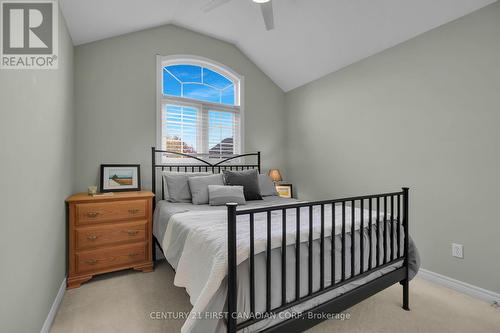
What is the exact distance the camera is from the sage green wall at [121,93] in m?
2.82

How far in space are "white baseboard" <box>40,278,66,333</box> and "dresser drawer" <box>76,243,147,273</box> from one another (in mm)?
203

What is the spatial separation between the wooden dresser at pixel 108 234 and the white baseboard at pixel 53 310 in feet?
0.49

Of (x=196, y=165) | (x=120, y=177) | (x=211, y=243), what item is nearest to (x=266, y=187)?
(x=196, y=165)

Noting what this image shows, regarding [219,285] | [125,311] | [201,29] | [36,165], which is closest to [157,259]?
[125,311]

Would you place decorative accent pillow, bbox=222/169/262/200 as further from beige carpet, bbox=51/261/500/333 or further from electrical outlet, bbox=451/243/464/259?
electrical outlet, bbox=451/243/464/259

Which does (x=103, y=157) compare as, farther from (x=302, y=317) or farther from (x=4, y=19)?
(x=302, y=317)

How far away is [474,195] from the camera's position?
2191mm

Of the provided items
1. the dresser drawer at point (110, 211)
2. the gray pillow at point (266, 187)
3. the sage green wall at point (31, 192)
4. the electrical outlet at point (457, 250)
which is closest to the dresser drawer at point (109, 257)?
the sage green wall at point (31, 192)

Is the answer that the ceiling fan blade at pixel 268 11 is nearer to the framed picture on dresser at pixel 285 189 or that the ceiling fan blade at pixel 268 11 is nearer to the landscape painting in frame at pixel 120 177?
the landscape painting in frame at pixel 120 177

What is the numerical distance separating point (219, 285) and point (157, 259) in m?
→ 2.22

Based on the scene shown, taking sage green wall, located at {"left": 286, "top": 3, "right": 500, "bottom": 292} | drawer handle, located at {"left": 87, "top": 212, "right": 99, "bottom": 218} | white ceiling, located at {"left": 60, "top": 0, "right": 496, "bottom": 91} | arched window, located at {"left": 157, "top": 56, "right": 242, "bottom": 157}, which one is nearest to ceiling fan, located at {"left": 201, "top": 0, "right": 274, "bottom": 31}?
white ceiling, located at {"left": 60, "top": 0, "right": 496, "bottom": 91}

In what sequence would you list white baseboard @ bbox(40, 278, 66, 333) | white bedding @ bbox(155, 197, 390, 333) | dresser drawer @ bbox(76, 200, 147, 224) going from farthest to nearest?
dresser drawer @ bbox(76, 200, 147, 224) → white baseboard @ bbox(40, 278, 66, 333) → white bedding @ bbox(155, 197, 390, 333)

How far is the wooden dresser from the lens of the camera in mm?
2340

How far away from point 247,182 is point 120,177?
5.01ft
